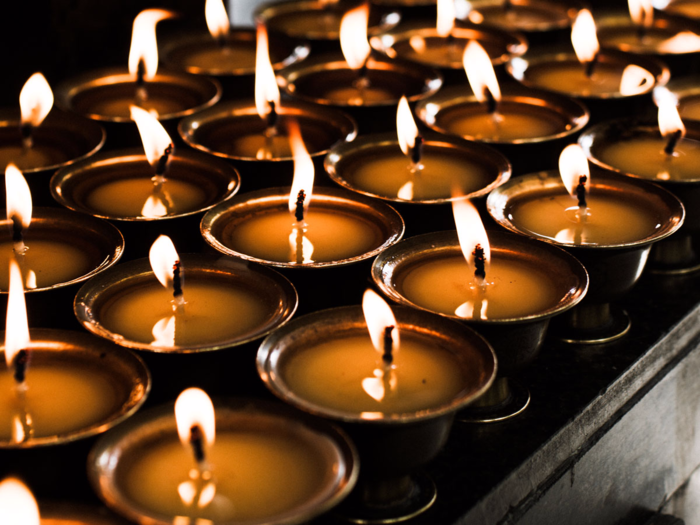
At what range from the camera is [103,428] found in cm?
109

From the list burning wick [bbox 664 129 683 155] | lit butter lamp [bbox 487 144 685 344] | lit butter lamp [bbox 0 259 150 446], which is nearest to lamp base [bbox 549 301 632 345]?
lit butter lamp [bbox 487 144 685 344]

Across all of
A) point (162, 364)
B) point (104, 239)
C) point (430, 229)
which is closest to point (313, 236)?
point (430, 229)

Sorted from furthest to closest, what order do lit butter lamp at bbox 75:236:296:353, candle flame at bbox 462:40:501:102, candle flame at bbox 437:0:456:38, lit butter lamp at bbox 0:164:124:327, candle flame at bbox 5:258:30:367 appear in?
candle flame at bbox 437:0:456:38 → candle flame at bbox 462:40:501:102 → lit butter lamp at bbox 0:164:124:327 → lit butter lamp at bbox 75:236:296:353 → candle flame at bbox 5:258:30:367

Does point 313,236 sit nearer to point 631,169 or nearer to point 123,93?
point 631,169

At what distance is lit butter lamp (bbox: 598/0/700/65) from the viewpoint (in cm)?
251

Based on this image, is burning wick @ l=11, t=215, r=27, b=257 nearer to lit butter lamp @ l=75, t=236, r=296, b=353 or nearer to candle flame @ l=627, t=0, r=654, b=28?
lit butter lamp @ l=75, t=236, r=296, b=353

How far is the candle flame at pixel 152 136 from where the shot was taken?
67.4 inches

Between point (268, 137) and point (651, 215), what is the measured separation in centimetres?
78

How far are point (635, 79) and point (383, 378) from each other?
1369 millimetres

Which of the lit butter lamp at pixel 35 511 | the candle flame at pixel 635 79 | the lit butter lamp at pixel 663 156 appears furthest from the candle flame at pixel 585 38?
the lit butter lamp at pixel 35 511

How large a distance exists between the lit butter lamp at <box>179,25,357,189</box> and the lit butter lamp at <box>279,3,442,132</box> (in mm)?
50

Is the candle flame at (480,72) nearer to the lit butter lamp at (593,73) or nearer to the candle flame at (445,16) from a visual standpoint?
the lit butter lamp at (593,73)

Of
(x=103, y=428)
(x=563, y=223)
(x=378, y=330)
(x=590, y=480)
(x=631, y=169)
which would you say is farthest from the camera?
(x=631, y=169)

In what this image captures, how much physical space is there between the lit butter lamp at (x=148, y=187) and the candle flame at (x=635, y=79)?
3.34 ft
